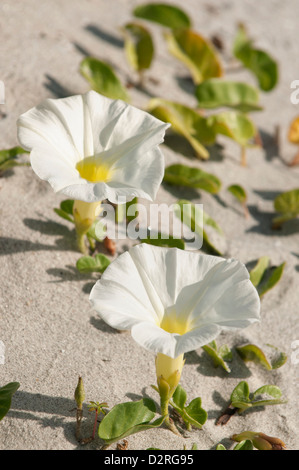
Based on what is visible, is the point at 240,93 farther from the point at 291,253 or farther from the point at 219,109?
the point at 291,253

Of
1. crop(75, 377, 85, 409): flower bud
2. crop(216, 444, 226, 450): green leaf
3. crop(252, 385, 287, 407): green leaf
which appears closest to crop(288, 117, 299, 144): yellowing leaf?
crop(252, 385, 287, 407): green leaf

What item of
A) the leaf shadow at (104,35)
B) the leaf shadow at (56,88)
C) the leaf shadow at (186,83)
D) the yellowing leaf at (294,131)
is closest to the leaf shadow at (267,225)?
the yellowing leaf at (294,131)

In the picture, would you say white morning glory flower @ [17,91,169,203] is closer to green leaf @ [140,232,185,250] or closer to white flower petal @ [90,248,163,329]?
white flower petal @ [90,248,163,329]

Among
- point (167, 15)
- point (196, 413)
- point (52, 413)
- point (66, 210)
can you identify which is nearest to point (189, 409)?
point (196, 413)

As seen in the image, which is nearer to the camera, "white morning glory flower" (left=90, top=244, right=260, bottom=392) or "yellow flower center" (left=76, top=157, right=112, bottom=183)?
"white morning glory flower" (left=90, top=244, right=260, bottom=392)

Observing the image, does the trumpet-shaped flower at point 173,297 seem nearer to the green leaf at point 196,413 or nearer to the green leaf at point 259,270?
the green leaf at point 196,413

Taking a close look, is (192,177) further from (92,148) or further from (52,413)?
(52,413)
